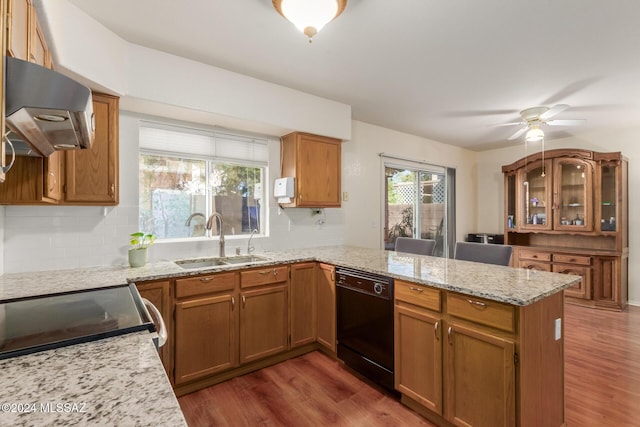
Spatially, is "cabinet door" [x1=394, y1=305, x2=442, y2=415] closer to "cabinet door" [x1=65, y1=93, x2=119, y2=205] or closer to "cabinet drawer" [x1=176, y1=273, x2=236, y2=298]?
"cabinet drawer" [x1=176, y1=273, x2=236, y2=298]

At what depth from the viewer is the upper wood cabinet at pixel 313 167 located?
10.4 ft

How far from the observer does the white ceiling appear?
186 cm

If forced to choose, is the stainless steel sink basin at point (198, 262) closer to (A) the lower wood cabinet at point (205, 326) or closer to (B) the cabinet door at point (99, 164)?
(A) the lower wood cabinet at point (205, 326)

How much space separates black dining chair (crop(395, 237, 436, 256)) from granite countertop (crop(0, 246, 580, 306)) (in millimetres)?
443

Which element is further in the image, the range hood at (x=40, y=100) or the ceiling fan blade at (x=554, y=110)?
the ceiling fan blade at (x=554, y=110)

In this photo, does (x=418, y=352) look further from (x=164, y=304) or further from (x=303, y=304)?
(x=164, y=304)

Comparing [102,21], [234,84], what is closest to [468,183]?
A: [234,84]

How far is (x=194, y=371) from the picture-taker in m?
2.21

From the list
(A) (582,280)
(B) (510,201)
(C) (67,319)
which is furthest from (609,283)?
(C) (67,319)

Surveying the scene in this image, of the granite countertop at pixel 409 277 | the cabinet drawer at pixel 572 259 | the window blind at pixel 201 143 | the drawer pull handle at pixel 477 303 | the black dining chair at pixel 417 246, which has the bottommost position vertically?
the cabinet drawer at pixel 572 259

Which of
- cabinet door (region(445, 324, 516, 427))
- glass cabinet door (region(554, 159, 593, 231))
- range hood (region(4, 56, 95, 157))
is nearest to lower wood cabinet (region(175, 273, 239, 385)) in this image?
range hood (region(4, 56, 95, 157))

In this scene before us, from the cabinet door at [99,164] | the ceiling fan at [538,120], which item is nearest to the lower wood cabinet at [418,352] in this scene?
the cabinet door at [99,164]

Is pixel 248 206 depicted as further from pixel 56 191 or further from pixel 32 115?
pixel 32 115

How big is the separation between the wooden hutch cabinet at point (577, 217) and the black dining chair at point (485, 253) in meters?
2.54
